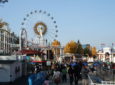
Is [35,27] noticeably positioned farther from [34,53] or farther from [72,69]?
[72,69]

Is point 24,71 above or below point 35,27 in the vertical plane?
below

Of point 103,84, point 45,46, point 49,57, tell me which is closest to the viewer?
point 103,84

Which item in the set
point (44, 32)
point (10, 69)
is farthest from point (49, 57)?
point (10, 69)

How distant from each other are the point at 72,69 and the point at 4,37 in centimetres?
6815

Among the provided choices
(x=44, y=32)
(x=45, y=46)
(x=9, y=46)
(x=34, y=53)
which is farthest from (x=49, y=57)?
(x=9, y=46)

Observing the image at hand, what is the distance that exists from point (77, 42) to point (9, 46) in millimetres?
38918

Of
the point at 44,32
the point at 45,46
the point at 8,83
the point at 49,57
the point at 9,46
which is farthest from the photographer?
the point at 9,46

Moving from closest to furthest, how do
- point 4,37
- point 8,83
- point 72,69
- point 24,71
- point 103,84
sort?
point 103,84 < point 72,69 < point 8,83 < point 24,71 < point 4,37

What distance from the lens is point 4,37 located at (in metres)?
85.8

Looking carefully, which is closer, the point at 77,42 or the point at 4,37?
the point at 4,37

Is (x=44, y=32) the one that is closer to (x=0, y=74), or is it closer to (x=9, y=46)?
(x=0, y=74)

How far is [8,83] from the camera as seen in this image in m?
21.7

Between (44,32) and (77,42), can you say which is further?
(77,42)

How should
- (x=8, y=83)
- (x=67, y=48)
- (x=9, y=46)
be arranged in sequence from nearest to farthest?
(x=8, y=83) < (x=9, y=46) < (x=67, y=48)
